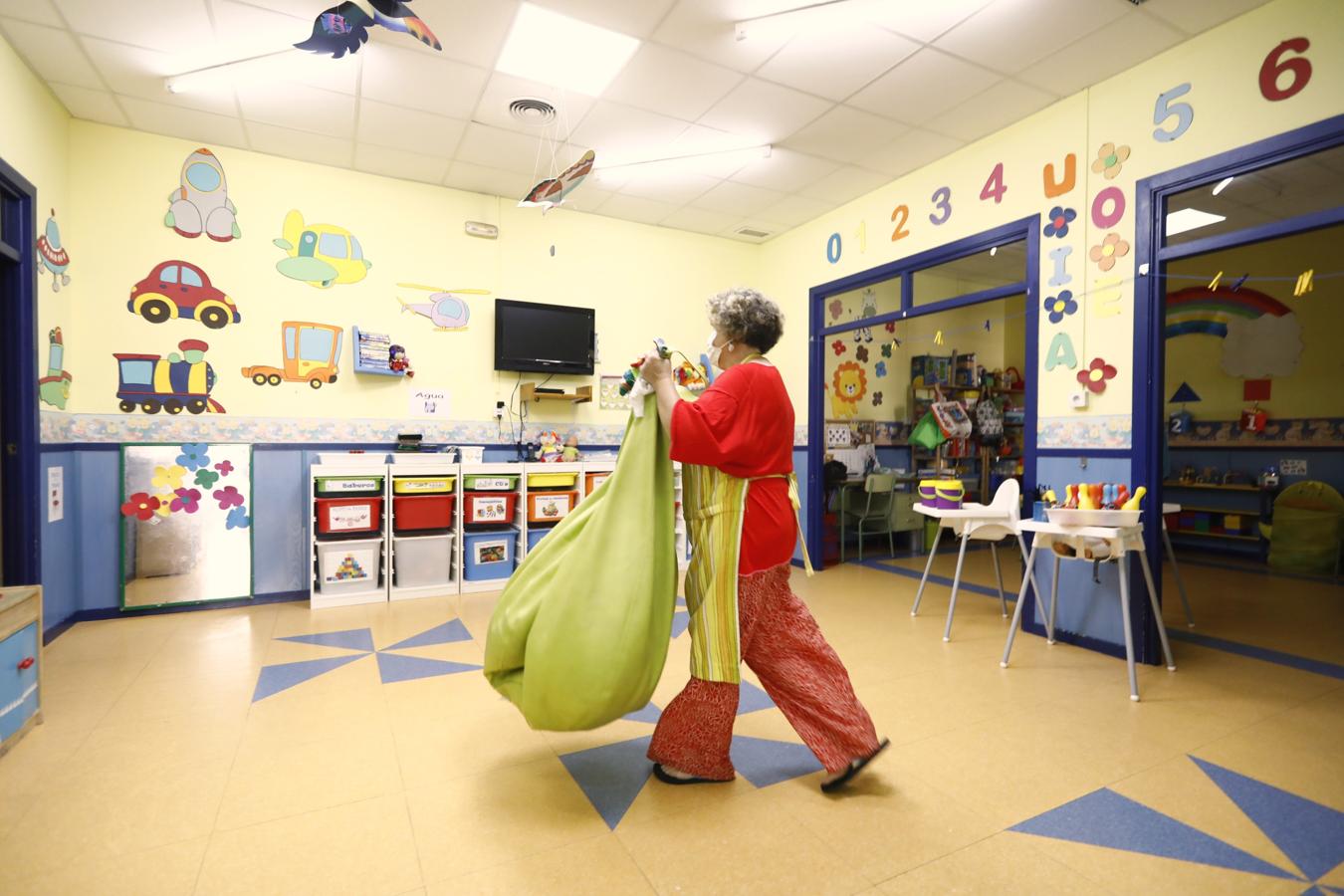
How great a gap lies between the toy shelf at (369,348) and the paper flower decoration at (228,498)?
1115 mm

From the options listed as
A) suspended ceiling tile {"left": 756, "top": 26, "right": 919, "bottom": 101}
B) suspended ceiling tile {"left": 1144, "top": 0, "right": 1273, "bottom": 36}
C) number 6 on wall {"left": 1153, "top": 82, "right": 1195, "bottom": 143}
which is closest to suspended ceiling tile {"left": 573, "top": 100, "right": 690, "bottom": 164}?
suspended ceiling tile {"left": 756, "top": 26, "right": 919, "bottom": 101}

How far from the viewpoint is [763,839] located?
5.81ft

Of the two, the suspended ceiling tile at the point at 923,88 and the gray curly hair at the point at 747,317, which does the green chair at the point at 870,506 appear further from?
the gray curly hair at the point at 747,317

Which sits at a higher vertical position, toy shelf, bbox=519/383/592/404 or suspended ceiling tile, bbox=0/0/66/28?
suspended ceiling tile, bbox=0/0/66/28

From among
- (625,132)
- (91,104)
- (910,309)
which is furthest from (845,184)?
(91,104)

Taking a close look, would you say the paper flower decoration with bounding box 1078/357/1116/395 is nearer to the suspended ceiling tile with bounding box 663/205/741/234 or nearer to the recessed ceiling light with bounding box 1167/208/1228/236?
the recessed ceiling light with bounding box 1167/208/1228/236

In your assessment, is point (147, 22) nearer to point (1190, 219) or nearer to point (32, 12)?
point (32, 12)

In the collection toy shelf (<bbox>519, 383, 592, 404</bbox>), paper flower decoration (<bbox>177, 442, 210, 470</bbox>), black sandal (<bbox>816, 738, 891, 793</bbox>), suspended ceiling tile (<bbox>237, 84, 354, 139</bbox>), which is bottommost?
black sandal (<bbox>816, 738, 891, 793</bbox>)

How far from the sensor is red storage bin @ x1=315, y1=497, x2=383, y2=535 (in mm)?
4234

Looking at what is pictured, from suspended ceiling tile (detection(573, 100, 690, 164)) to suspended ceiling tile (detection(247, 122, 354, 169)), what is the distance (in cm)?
161

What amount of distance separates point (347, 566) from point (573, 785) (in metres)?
2.93

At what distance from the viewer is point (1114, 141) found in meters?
3.45

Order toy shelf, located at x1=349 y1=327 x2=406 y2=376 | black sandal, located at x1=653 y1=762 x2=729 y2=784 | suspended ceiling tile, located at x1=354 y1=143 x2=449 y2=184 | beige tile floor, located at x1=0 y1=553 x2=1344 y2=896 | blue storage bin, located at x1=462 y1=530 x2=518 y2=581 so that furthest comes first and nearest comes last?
blue storage bin, located at x1=462 y1=530 x2=518 y2=581
toy shelf, located at x1=349 y1=327 x2=406 y2=376
suspended ceiling tile, located at x1=354 y1=143 x2=449 y2=184
black sandal, located at x1=653 y1=762 x2=729 y2=784
beige tile floor, located at x1=0 y1=553 x2=1344 y2=896

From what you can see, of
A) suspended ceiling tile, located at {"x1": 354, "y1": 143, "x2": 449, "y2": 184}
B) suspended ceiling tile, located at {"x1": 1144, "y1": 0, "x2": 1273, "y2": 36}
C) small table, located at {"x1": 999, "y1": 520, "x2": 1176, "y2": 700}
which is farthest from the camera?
suspended ceiling tile, located at {"x1": 354, "y1": 143, "x2": 449, "y2": 184}
